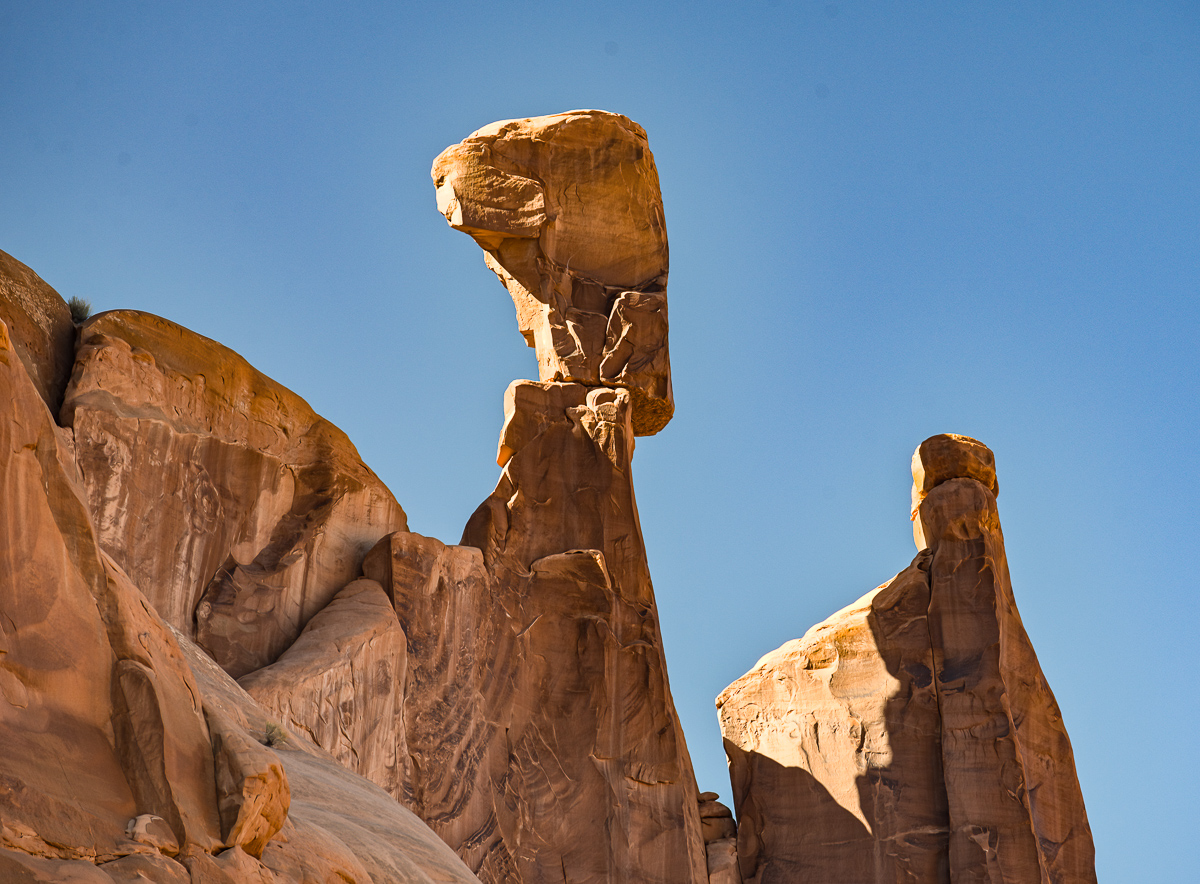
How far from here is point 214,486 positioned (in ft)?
64.1

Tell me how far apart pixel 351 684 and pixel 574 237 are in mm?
11062

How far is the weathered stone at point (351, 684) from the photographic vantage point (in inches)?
682

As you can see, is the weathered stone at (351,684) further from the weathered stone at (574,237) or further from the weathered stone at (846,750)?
the weathered stone at (846,750)

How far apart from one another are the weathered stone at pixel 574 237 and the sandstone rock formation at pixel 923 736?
5468 mm

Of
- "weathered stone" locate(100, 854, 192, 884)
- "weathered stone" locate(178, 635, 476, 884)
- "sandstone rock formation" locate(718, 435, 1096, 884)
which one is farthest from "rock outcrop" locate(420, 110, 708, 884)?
"weathered stone" locate(100, 854, 192, 884)

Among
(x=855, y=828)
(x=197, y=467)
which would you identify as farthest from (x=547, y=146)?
(x=855, y=828)

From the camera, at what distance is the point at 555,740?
2220 centimetres

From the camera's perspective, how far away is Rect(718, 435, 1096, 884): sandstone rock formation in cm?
2331

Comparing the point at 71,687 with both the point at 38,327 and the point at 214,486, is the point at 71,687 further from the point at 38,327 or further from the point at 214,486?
the point at 214,486

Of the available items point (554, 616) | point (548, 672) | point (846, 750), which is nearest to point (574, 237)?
point (554, 616)

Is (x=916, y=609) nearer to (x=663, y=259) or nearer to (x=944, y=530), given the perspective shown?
(x=944, y=530)

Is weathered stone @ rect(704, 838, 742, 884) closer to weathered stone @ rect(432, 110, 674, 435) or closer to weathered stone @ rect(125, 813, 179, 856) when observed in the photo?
weathered stone @ rect(432, 110, 674, 435)

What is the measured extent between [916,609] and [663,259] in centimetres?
825

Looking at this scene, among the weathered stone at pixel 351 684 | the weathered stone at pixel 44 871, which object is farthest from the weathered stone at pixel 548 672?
the weathered stone at pixel 44 871
